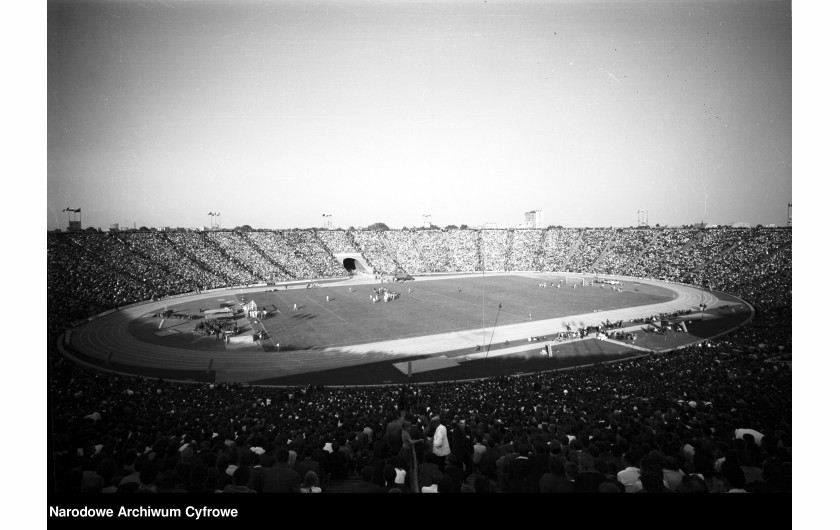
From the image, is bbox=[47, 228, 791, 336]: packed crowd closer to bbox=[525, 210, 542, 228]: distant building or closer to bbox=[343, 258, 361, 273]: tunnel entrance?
bbox=[343, 258, 361, 273]: tunnel entrance

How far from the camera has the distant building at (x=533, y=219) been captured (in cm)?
10648

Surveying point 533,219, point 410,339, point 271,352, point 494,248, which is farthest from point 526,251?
point 271,352

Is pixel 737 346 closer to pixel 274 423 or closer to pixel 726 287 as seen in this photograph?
pixel 274 423

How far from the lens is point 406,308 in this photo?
36.9 m

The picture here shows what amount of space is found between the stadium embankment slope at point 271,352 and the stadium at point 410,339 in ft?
0.52

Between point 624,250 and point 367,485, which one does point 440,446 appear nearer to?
point 367,485

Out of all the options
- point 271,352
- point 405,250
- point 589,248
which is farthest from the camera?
point 405,250

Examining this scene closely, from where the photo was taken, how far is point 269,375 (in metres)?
19.5

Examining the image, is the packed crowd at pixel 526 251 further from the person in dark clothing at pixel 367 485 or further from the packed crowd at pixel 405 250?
the person in dark clothing at pixel 367 485

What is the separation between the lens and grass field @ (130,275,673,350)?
89.9 ft

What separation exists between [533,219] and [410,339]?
9480 centimetres

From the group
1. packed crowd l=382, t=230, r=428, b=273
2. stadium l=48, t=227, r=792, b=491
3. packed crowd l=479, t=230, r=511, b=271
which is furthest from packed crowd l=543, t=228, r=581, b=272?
packed crowd l=382, t=230, r=428, b=273

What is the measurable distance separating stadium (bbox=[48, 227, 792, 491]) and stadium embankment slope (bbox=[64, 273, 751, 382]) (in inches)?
6.3

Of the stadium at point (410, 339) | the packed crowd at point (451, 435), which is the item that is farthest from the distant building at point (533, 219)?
the packed crowd at point (451, 435)
